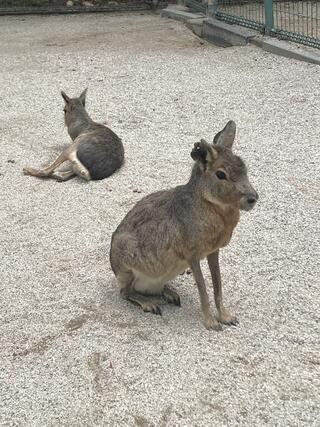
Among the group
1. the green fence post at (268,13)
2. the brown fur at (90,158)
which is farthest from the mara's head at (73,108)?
the green fence post at (268,13)

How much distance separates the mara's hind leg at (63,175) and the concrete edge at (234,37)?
169 inches

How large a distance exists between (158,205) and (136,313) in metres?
0.65

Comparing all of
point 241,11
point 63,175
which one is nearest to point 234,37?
point 241,11

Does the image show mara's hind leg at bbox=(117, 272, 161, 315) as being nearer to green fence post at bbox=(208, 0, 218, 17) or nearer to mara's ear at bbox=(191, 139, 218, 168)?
mara's ear at bbox=(191, 139, 218, 168)

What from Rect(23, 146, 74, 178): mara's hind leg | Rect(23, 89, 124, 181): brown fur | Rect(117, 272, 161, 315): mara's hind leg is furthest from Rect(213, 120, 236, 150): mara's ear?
Rect(23, 146, 74, 178): mara's hind leg

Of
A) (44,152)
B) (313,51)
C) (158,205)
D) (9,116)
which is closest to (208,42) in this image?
(313,51)

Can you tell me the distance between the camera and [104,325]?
3785 mm

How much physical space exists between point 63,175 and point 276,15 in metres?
6.95

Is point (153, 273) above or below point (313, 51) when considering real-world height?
above

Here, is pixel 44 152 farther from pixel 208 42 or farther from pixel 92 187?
pixel 208 42

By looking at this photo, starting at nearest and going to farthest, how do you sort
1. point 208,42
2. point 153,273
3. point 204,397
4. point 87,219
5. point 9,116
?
point 204,397
point 153,273
point 87,219
point 9,116
point 208,42

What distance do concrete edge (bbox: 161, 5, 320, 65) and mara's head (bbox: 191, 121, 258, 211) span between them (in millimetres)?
6001

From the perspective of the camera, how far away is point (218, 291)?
12.3 feet

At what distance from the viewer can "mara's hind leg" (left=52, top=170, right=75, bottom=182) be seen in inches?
241
